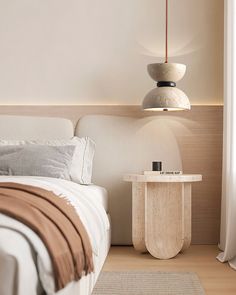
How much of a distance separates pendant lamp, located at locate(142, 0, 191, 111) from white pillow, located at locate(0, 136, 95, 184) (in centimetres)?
50

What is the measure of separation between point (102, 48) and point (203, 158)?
1.15 metres

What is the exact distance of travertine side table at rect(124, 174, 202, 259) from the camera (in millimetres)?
3580

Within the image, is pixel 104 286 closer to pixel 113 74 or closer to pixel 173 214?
pixel 173 214

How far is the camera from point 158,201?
3.62 meters

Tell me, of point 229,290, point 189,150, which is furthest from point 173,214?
point 229,290

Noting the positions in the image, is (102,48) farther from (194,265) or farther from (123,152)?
(194,265)

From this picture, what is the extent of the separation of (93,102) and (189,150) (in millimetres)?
832

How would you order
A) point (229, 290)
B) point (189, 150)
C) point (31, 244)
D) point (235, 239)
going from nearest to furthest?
point (31, 244)
point (229, 290)
point (235, 239)
point (189, 150)

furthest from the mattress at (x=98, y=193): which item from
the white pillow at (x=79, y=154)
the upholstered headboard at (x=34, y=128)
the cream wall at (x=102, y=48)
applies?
the cream wall at (x=102, y=48)

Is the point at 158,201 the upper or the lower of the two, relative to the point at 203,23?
lower

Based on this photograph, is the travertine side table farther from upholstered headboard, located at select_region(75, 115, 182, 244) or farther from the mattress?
upholstered headboard, located at select_region(75, 115, 182, 244)

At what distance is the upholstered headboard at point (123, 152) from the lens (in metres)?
4.08

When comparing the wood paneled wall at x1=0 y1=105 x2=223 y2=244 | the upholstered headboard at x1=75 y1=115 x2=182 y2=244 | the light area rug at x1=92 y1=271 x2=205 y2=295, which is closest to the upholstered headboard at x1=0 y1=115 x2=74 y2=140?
the upholstered headboard at x1=75 y1=115 x2=182 y2=244

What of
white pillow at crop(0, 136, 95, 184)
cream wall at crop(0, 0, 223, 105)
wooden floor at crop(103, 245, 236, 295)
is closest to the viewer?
wooden floor at crop(103, 245, 236, 295)
